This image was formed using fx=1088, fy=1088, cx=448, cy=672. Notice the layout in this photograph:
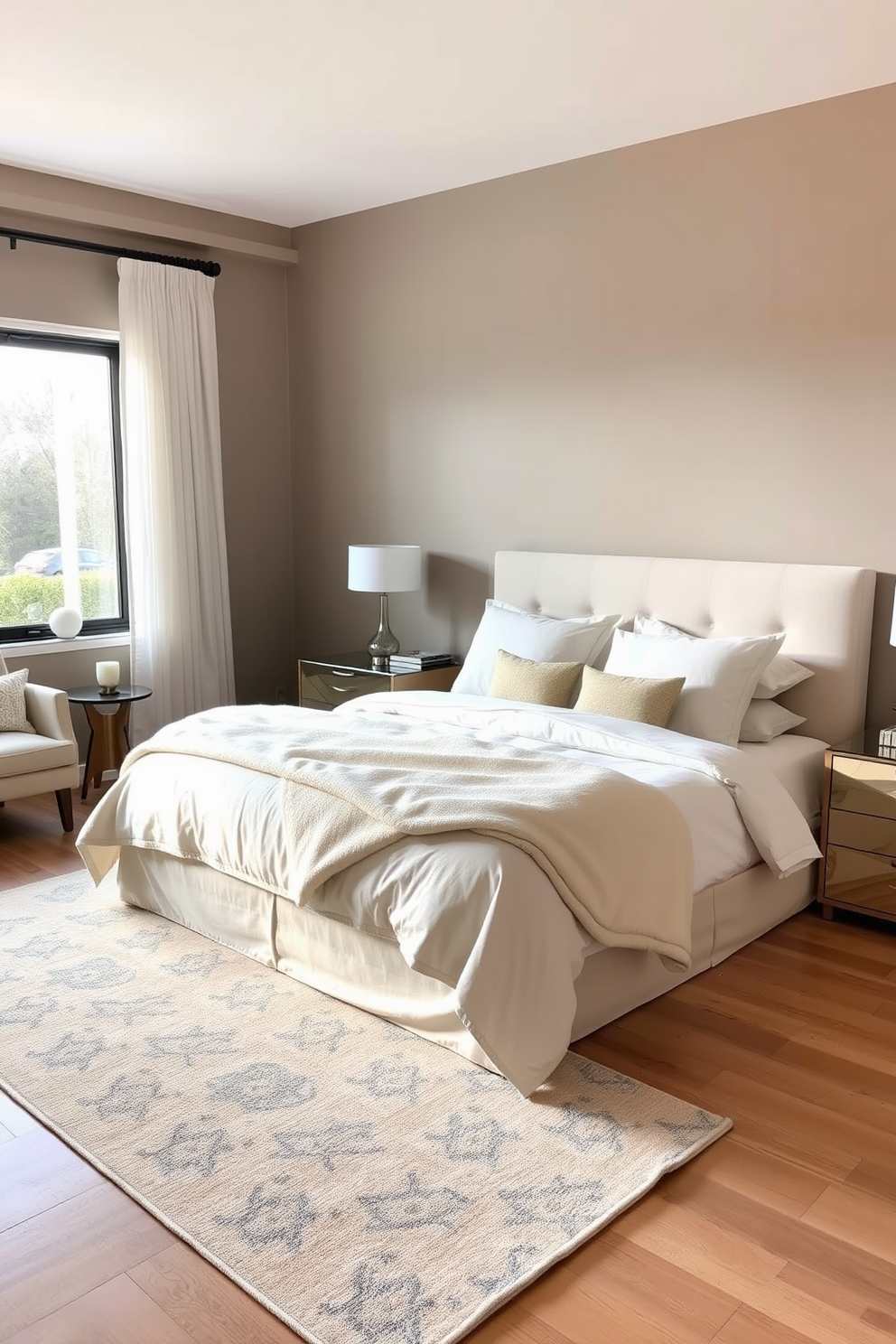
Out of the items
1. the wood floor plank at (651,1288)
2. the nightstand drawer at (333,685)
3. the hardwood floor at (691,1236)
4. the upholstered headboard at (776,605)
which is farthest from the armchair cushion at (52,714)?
the wood floor plank at (651,1288)

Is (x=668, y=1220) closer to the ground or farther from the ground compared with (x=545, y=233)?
closer to the ground

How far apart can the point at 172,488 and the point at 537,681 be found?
233 centimetres

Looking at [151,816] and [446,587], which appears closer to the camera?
[151,816]

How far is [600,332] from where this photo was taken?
4.62 metres

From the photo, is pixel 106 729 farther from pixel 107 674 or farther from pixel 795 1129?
pixel 795 1129

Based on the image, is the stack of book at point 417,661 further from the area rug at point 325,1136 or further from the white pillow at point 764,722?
the area rug at point 325,1136

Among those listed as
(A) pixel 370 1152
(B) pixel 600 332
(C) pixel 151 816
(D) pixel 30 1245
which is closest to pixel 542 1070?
(A) pixel 370 1152

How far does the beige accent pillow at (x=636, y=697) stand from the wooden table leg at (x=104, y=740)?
2322 mm

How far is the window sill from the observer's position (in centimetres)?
511

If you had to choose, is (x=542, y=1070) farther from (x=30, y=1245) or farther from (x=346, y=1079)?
(x=30, y=1245)

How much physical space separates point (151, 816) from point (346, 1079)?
4.04 ft

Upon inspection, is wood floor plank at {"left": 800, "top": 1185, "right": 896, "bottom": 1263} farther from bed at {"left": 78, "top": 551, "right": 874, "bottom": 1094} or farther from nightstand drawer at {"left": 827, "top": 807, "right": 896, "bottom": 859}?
nightstand drawer at {"left": 827, "top": 807, "right": 896, "bottom": 859}

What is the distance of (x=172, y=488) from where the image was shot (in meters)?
5.39

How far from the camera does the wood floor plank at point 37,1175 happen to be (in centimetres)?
215
